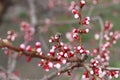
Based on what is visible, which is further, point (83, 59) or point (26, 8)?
point (26, 8)

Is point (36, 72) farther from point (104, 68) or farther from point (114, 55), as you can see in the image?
point (104, 68)

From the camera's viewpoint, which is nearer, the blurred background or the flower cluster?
the flower cluster

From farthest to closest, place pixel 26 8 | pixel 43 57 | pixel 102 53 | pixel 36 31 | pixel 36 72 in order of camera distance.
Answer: pixel 26 8, pixel 36 72, pixel 36 31, pixel 102 53, pixel 43 57

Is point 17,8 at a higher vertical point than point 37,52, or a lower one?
higher

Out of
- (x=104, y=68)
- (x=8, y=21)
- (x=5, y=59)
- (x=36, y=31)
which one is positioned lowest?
(x=104, y=68)

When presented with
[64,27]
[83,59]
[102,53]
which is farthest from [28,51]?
[64,27]

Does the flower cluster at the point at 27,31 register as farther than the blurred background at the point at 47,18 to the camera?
No

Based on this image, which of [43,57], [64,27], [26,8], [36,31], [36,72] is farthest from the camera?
[26,8]

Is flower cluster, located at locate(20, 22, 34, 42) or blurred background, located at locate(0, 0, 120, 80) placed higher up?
blurred background, located at locate(0, 0, 120, 80)

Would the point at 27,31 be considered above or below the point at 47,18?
below

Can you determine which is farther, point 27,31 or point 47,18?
point 47,18

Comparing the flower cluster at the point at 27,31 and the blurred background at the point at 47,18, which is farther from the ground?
the blurred background at the point at 47,18
